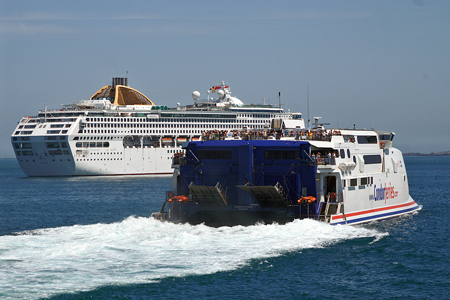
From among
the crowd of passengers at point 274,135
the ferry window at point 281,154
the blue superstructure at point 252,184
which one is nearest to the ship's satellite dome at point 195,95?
the crowd of passengers at point 274,135

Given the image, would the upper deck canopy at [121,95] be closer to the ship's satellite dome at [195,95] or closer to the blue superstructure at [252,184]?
the ship's satellite dome at [195,95]

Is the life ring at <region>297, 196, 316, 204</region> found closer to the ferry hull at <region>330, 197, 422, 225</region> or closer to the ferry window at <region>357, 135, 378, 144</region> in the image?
the ferry hull at <region>330, 197, 422, 225</region>

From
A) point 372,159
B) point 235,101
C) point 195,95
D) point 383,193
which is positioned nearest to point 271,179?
point 372,159

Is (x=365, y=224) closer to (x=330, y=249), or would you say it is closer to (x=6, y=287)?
(x=330, y=249)

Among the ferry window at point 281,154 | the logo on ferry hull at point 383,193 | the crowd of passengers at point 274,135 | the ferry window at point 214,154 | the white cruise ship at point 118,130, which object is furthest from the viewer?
the white cruise ship at point 118,130

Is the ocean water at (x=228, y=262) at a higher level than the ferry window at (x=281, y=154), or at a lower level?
lower

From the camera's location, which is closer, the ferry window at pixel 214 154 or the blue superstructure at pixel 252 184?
the blue superstructure at pixel 252 184

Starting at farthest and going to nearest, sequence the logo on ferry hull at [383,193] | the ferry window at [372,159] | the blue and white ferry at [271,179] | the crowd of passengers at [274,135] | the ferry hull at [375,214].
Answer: the logo on ferry hull at [383,193] → the ferry window at [372,159] → the crowd of passengers at [274,135] → the ferry hull at [375,214] → the blue and white ferry at [271,179]

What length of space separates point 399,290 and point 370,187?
1659cm

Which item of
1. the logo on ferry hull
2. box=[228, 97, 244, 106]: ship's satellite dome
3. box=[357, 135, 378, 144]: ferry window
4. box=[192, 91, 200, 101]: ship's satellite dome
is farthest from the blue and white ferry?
box=[228, 97, 244, 106]: ship's satellite dome

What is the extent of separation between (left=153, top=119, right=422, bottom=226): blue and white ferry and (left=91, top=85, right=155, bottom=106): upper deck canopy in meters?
86.1

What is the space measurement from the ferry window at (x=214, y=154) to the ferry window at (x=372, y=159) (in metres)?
10.1

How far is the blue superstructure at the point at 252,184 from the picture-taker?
110 ft

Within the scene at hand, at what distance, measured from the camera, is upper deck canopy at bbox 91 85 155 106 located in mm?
121562
